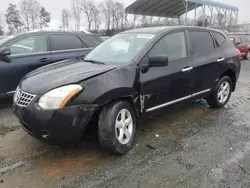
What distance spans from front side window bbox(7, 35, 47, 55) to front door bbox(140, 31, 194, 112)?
304 centimetres

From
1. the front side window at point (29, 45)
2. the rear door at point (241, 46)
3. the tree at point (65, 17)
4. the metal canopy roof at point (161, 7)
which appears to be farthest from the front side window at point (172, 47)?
the tree at point (65, 17)

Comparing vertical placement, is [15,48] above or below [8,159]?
above

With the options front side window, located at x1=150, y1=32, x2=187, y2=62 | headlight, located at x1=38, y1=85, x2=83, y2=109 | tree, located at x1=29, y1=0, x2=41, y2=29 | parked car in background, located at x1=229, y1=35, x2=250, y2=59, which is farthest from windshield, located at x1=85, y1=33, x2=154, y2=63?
tree, located at x1=29, y1=0, x2=41, y2=29

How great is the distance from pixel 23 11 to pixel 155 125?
146ft

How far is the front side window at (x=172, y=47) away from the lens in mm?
3903

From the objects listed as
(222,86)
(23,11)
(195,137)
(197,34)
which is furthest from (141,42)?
(23,11)

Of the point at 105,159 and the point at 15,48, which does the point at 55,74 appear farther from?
the point at 15,48

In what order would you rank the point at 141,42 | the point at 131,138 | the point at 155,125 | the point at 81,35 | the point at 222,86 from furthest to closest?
1. the point at 81,35
2. the point at 222,86
3. the point at 155,125
4. the point at 141,42
5. the point at 131,138

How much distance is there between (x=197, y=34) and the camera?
185 inches

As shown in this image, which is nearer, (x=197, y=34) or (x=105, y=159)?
(x=105, y=159)

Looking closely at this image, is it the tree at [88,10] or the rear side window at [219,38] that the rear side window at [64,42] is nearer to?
the rear side window at [219,38]

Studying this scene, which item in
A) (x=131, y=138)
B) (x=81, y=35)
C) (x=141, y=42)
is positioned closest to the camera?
(x=131, y=138)

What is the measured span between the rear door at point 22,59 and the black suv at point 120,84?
181cm

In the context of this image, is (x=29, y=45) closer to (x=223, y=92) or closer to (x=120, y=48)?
(x=120, y=48)
